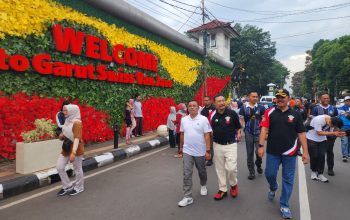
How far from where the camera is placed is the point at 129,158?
9.47 meters

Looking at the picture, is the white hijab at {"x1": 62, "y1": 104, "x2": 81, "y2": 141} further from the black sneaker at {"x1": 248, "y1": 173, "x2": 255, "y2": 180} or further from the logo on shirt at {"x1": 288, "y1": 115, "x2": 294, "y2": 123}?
the black sneaker at {"x1": 248, "y1": 173, "x2": 255, "y2": 180}

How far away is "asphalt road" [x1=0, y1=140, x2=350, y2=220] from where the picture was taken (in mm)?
4684

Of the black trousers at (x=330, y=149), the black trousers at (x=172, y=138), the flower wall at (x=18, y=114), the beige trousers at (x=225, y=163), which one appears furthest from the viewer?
the black trousers at (x=172, y=138)

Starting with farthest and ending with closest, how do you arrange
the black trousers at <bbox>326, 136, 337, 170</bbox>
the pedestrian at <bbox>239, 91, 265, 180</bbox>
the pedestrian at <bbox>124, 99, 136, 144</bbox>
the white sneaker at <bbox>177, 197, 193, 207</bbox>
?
the pedestrian at <bbox>124, 99, 136, 144</bbox> < the black trousers at <bbox>326, 136, 337, 170</bbox> < the pedestrian at <bbox>239, 91, 265, 180</bbox> < the white sneaker at <bbox>177, 197, 193, 207</bbox>

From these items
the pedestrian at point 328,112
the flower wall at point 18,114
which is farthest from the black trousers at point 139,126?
the pedestrian at point 328,112

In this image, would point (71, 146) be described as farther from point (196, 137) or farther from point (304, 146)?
point (304, 146)

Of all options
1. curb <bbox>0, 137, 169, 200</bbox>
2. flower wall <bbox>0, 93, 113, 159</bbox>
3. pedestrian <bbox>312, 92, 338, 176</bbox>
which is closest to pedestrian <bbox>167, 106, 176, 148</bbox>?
curb <bbox>0, 137, 169, 200</bbox>

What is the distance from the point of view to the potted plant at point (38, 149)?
668 centimetres

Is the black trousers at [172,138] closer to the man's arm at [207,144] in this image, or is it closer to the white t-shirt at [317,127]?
the white t-shirt at [317,127]

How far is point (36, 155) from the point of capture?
6.88m

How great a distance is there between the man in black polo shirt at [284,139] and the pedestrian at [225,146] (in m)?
0.63

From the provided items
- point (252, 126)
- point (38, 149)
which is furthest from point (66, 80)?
point (252, 126)

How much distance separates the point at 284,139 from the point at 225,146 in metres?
1.07

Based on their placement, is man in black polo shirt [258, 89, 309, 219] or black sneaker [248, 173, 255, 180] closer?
man in black polo shirt [258, 89, 309, 219]
